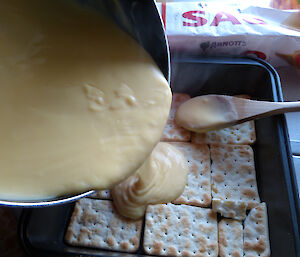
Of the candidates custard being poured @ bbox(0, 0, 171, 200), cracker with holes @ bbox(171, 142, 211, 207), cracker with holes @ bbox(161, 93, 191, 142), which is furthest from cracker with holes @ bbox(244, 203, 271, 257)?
custard being poured @ bbox(0, 0, 171, 200)

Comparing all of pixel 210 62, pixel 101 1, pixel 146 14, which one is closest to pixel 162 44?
pixel 146 14

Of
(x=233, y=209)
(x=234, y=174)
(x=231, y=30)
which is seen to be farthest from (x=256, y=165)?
(x=231, y=30)

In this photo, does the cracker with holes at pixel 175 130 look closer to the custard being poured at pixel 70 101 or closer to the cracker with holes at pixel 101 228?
the cracker with holes at pixel 101 228

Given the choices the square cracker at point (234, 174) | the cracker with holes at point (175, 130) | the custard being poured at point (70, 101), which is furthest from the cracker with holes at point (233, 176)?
the custard being poured at point (70, 101)

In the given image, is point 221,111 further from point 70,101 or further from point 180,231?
point 70,101

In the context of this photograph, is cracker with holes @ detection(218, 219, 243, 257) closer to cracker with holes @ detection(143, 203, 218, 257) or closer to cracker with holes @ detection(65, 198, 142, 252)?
cracker with holes @ detection(143, 203, 218, 257)
